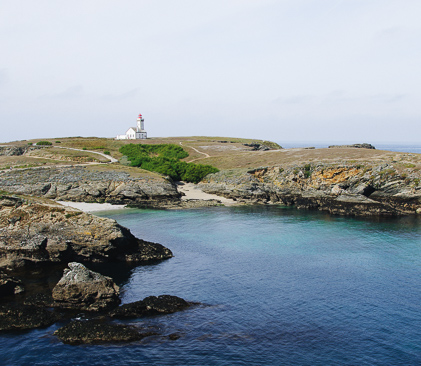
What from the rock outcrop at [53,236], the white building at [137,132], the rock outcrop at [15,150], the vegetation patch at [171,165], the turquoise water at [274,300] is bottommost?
the turquoise water at [274,300]

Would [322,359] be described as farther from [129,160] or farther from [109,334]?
[129,160]

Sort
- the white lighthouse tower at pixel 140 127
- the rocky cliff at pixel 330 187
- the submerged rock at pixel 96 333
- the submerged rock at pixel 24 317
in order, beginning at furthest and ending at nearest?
the white lighthouse tower at pixel 140 127, the rocky cliff at pixel 330 187, the submerged rock at pixel 24 317, the submerged rock at pixel 96 333

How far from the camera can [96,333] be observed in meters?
20.3

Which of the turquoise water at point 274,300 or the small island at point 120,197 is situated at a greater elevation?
the small island at point 120,197

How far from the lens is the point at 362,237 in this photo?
148 feet

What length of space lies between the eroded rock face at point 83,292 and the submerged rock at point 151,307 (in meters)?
1.51

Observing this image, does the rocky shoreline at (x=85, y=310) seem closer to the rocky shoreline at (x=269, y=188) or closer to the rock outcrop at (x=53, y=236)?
the rock outcrop at (x=53, y=236)

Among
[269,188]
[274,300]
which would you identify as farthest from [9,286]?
[269,188]

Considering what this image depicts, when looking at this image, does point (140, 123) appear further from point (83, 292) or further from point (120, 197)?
point (83, 292)

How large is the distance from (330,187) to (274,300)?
169 ft

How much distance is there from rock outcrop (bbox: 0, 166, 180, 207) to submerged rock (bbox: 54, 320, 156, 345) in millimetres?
45577

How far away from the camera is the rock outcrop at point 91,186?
68500 mm

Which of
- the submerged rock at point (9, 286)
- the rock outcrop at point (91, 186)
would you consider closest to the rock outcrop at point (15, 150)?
the rock outcrop at point (91, 186)

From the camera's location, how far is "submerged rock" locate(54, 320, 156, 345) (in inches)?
786
